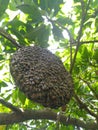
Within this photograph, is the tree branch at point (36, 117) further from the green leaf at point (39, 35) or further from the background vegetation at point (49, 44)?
the green leaf at point (39, 35)

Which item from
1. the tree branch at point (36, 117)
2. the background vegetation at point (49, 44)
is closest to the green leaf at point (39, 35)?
the background vegetation at point (49, 44)

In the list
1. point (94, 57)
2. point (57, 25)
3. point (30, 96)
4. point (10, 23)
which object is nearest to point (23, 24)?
point (10, 23)

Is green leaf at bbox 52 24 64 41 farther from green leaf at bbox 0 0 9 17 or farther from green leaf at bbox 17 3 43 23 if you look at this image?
green leaf at bbox 0 0 9 17

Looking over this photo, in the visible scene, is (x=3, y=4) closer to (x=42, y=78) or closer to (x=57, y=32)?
(x=57, y=32)

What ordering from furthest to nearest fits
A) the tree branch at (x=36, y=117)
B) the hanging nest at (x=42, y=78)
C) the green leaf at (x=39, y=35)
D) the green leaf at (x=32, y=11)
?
the green leaf at (x=39, y=35) < the green leaf at (x=32, y=11) < the tree branch at (x=36, y=117) < the hanging nest at (x=42, y=78)

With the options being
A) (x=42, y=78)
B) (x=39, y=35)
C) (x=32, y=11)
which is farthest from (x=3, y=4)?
(x=42, y=78)

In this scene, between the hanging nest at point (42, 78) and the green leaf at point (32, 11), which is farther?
the green leaf at point (32, 11)
